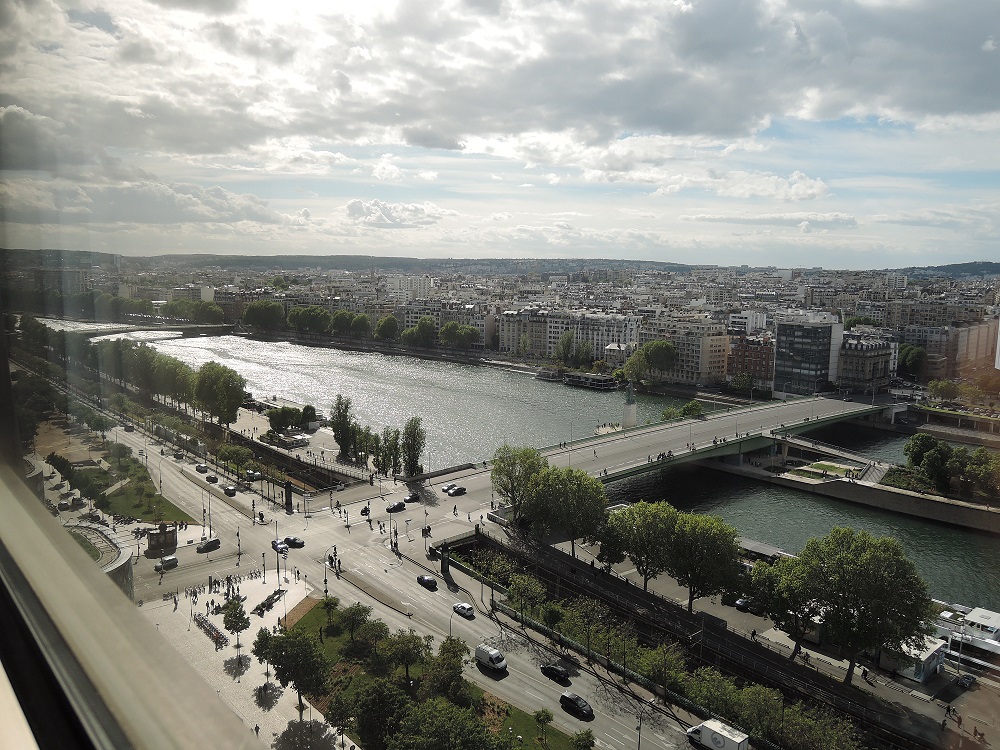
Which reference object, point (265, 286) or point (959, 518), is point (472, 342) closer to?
point (265, 286)

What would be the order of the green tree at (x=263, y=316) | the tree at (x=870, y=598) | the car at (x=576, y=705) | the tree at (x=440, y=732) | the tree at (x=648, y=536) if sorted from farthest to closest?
the green tree at (x=263, y=316) < the tree at (x=648, y=536) < the tree at (x=870, y=598) < the car at (x=576, y=705) < the tree at (x=440, y=732)

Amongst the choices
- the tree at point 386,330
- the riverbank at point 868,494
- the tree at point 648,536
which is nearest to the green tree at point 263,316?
the tree at point 386,330

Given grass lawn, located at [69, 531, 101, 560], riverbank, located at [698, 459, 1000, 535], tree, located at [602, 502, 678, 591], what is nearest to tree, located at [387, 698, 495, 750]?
grass lawn, located at [69, 531, 101, 560]

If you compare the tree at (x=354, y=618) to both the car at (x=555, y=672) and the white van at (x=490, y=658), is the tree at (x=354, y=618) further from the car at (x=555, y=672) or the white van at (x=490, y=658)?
the car at (x=555, y=672)

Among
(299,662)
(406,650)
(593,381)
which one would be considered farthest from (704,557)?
(593,381)

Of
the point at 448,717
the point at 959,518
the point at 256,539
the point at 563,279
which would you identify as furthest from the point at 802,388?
the point at 563,279

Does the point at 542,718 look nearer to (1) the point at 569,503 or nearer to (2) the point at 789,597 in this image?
(2) the point at 789,597
